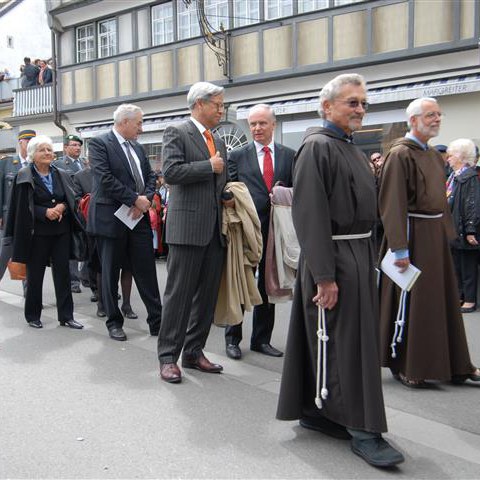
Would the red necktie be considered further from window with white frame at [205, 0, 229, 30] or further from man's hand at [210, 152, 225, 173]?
window with white frame at [205, 0, 229, 30]

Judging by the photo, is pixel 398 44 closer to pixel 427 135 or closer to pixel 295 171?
pixel 427 135

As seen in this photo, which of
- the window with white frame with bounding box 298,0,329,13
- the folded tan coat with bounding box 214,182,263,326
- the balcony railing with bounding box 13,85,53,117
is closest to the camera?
the folded tan coat with bounding box 214,182,263,326

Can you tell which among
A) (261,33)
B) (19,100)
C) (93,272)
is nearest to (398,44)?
(261,33)

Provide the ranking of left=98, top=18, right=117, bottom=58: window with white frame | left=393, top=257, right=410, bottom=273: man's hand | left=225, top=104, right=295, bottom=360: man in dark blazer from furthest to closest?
left=98, top=18, right=117, bottom=58: window with white frame
left=225, top=104, right=295, bottom=360: man in dark blazer
left=393, top=257, right=410, bottom=273: man's hand

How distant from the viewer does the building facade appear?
12.2 metres

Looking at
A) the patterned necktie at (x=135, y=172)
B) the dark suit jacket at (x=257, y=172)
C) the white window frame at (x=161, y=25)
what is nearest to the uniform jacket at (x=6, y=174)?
the patterned necktie at (x=135, y=172)

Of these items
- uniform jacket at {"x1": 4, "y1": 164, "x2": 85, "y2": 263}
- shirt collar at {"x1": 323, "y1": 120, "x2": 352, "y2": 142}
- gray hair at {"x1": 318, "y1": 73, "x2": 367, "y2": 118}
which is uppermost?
gray hair at {"x1": 318, "y1": 73, "x2": 367, "y2": 118}

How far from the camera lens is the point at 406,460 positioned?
129 inches

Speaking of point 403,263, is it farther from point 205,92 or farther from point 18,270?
point 18,270

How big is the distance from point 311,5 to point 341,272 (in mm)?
12111

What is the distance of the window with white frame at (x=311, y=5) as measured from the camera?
1392 cm

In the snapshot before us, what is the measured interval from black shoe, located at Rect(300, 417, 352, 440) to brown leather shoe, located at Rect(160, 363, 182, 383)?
3.73 ft

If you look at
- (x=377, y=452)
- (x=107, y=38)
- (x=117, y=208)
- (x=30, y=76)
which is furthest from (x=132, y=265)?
(x=30, y=76)

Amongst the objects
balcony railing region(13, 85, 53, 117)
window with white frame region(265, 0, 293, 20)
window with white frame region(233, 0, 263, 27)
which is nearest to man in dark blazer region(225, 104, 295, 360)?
window with white frame region(265, 0, 293, 20)
